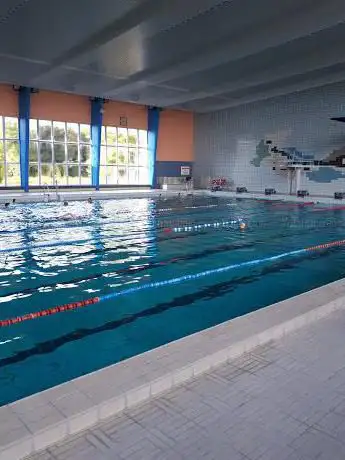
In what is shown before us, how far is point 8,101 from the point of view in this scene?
556 inches

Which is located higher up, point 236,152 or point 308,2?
point 308,2

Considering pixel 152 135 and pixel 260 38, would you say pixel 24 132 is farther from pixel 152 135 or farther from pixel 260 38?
pixel 260 38

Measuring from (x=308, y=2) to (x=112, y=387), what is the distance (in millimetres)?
7130

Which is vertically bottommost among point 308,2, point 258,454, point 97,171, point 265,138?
point 258,454

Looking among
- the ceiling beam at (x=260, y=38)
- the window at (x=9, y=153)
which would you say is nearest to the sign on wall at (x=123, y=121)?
the window at (x=9, y=153)

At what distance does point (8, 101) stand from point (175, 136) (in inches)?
298

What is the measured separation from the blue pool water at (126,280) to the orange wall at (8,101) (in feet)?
22.9

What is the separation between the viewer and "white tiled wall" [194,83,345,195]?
14.1m

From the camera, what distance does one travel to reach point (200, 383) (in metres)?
2.04

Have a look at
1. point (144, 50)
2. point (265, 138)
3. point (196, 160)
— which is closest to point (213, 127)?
point (196, 160)

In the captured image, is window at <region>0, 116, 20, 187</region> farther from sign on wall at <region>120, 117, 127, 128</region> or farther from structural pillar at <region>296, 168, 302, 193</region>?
structural pillar at <region>296, 168, 302, 193</region>

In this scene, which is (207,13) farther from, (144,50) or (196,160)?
(196,160)

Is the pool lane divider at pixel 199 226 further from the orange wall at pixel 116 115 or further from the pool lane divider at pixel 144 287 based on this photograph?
the orange wall at pixel 116 115

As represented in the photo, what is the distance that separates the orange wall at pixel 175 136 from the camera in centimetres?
1844
